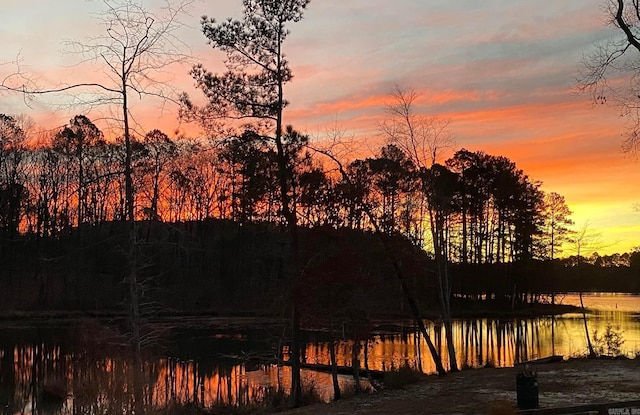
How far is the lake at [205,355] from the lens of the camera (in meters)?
16.1

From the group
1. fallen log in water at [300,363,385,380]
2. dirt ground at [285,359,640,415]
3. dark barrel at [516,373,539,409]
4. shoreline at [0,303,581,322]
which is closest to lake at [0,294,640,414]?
fallen log in water at [300,363,385,380]

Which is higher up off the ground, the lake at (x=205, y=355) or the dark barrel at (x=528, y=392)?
the dark barrel at (x=528, y=392)

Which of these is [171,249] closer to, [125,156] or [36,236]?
[36,236]

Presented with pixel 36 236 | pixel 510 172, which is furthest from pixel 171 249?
→ pixel 510 172

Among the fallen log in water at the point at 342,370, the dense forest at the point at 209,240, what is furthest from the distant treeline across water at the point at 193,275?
the fallen log in water at the point at 342,370

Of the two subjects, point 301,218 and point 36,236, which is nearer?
point 301,218

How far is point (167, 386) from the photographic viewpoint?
21.0 metres

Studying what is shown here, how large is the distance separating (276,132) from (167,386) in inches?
393

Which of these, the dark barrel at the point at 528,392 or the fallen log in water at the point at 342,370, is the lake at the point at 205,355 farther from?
the dark barrel at the point at 528,392

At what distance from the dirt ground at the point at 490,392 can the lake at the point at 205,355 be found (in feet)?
12.4

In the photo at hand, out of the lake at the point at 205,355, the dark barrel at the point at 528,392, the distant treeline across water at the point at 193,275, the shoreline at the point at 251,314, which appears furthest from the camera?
the distant treeline across water at the point at 193,275

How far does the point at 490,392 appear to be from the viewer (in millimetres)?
14516

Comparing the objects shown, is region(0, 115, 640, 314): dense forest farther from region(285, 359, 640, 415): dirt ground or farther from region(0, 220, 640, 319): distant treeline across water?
region(285, 359, 640, 415): dirt ground

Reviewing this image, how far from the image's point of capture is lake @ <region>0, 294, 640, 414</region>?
16.1 m
